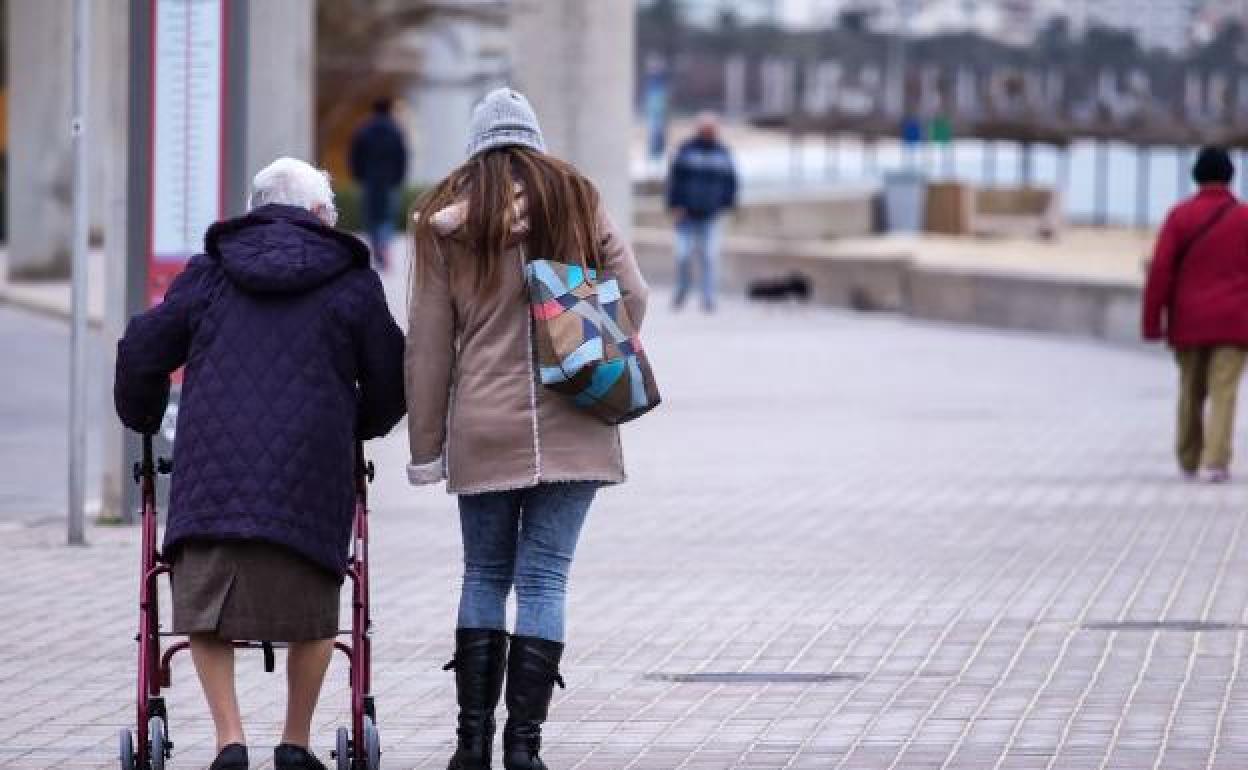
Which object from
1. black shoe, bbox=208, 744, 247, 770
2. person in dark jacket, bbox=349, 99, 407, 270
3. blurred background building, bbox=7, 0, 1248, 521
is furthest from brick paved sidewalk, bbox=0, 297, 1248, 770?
person in dark jacket, bbox=349, 99, 407, 270

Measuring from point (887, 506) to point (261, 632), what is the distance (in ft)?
25.6

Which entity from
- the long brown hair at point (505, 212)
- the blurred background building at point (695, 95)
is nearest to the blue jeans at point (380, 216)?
the blurred background building at point (695, 95)

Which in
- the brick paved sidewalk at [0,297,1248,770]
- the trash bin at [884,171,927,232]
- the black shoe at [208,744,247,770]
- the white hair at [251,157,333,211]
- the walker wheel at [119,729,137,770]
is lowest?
the trash bin at [884,171,927,232]

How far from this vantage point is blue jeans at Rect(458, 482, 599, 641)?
7.73 metres

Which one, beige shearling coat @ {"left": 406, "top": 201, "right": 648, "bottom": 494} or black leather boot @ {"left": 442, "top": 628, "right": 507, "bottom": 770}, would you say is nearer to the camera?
beige shearling coat @ {"left": 406, "top": 201, "right": 648, "bottom": 494}

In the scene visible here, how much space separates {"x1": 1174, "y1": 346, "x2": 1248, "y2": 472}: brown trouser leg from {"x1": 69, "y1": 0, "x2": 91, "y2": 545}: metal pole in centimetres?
553

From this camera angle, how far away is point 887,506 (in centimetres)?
1495

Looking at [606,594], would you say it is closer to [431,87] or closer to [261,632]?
[261,632]

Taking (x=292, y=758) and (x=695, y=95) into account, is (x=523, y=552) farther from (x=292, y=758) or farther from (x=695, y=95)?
(x=695, y=95)

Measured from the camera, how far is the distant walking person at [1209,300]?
1597cm

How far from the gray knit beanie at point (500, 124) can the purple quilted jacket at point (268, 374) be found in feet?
1.31

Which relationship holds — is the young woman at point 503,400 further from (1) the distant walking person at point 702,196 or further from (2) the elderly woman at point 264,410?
(1) the distant walking person at point 702,196

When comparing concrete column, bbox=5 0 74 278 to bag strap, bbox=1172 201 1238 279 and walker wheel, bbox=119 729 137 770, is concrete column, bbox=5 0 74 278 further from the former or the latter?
walker wheel, bbox=119 729 137 770

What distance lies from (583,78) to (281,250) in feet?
48.8
